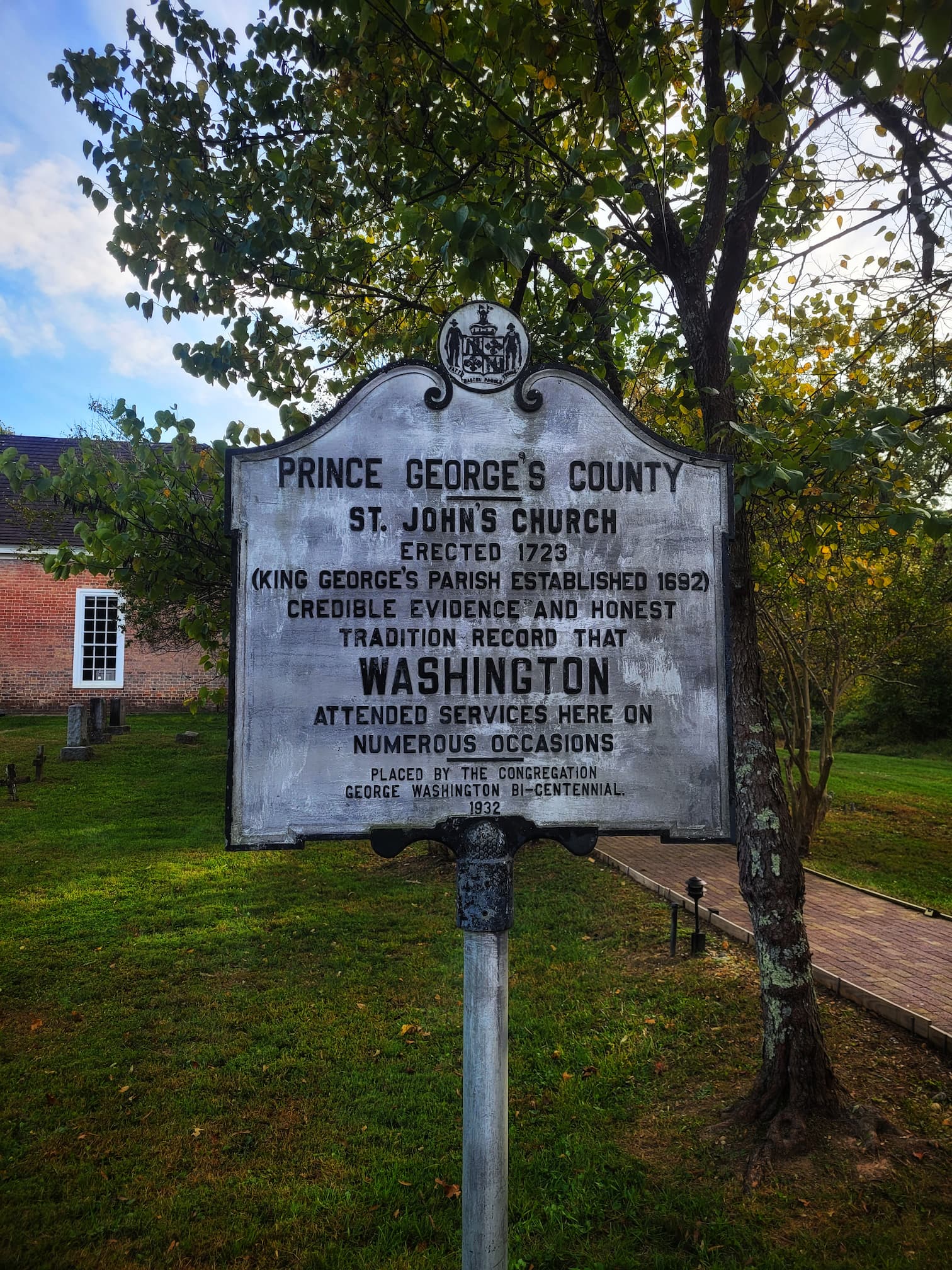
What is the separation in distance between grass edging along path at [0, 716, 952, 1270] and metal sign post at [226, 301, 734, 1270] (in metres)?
1.67

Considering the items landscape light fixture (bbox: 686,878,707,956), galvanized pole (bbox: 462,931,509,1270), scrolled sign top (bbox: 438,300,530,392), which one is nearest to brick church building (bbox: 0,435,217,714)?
landscape light fixture (bbox: 686,878,707,956)

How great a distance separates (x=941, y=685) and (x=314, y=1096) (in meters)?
23.2

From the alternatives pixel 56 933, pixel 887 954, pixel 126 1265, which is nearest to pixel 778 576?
pixel 887 954

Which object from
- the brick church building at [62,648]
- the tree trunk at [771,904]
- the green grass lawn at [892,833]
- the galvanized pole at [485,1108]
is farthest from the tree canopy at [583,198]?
the brick church building at [62,648]

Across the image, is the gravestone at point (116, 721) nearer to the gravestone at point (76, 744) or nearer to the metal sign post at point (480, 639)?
the gravestone at point (76, 744)

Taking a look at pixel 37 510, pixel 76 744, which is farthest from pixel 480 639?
pixel 37 510

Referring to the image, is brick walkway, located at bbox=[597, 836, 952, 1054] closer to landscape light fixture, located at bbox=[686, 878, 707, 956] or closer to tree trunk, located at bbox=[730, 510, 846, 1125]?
landscape light fixture, located at bbox=[686, 878, 707, 956]

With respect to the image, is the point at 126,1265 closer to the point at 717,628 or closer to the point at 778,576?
the point at 717,628

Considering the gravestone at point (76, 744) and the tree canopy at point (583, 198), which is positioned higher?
the tree canopy at point (583, 198)

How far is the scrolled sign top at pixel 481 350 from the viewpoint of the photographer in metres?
2.95

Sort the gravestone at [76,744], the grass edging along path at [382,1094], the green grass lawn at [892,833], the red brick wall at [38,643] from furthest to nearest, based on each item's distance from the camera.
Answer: the red brick wall at [38,643], the gravestone at [76,744], the green grass lawn at [892,833], the grass edging along path at [382,1094]

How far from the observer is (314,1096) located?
201 inches

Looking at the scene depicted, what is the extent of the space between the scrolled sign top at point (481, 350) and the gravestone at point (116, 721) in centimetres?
1969

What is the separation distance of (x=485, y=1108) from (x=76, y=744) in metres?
16.8
